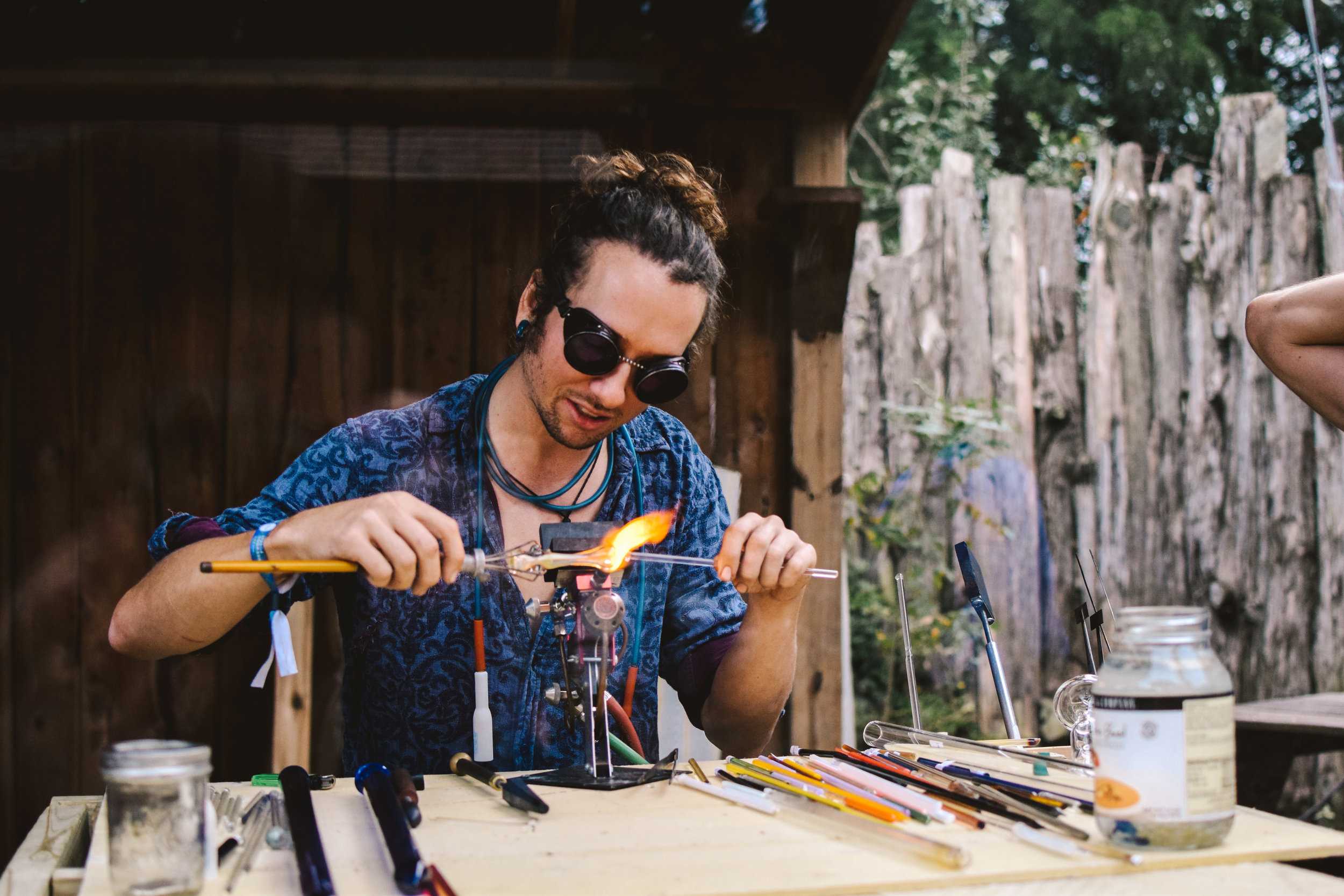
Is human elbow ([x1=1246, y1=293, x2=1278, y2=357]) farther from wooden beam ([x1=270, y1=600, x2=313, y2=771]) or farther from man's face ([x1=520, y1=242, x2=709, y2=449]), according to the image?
wooden beam ([x1=270, y1=600, x2=313, y2=771])

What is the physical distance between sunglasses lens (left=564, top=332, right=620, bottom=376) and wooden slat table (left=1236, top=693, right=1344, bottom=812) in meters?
2.43

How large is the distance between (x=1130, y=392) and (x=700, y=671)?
3327 mm

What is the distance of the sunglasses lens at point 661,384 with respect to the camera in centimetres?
222

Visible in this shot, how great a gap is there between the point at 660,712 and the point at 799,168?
1.82 metres

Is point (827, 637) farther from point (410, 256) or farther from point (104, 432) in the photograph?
point (104, 432)

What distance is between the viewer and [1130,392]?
16.7 ft

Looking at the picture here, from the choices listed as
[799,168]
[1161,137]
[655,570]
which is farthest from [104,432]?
[1161,137]

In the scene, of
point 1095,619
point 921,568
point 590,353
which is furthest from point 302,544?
point 921,568

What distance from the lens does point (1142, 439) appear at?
16.6 ft

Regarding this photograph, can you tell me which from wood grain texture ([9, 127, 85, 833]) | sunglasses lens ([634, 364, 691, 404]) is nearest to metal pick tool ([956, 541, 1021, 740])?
sunglasses lens ([634, 364, 691, 404])

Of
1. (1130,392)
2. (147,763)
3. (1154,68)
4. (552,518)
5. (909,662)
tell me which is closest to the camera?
(147,763)

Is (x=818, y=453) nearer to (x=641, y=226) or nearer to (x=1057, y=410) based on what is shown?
(x=641, y=226)

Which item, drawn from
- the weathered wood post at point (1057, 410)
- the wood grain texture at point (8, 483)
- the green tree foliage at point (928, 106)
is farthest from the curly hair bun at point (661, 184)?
the green tree foliage at point (928, 106)

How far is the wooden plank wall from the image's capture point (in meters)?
3.54
